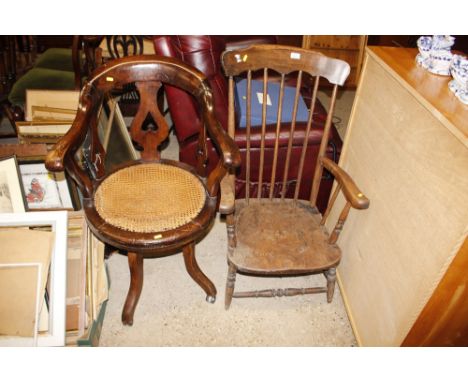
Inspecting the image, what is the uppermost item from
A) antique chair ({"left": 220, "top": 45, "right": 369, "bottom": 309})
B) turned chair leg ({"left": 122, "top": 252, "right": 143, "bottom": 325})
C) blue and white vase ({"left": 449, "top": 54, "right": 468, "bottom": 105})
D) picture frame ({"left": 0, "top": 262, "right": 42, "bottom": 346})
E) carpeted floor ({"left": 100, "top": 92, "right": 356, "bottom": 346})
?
blue and white vase ({"left": 449, "top": 54, "right": 468, "bottom": 105})

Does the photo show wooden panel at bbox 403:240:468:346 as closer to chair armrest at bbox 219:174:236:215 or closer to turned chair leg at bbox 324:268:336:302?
turned chair leg at bbox 324:268:336:302

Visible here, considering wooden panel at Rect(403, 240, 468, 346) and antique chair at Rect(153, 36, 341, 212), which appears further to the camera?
antique chair at Rect(153, 36, 341, 212)

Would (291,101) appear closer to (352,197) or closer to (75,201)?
(352,197)

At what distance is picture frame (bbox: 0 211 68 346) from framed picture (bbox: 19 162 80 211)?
0.26 metres

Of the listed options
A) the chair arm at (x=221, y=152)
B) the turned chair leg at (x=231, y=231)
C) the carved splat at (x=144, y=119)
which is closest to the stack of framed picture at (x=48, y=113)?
the carved splat at (x=144, y=119)

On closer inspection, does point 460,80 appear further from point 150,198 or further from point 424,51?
point 150,198

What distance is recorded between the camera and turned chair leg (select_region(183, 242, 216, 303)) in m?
1.81

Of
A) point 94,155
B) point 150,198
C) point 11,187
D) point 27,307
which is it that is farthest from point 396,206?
point 11,187

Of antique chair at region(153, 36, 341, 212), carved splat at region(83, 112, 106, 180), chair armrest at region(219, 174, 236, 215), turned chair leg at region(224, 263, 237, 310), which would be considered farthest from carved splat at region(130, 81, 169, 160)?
turned chair leg at region(224, 263, 237, 310)

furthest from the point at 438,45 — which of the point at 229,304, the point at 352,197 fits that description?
the point at 229,304

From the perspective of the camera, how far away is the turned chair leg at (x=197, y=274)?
71.2 inches

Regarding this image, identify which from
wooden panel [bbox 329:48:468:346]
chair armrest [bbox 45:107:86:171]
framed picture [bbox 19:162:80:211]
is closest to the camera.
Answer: wooden panel [bbox 329:48:468:346]

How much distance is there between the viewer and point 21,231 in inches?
63.1

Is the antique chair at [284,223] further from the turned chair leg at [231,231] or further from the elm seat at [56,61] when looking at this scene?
the elm seat at [56,61]
